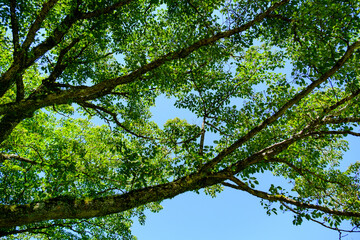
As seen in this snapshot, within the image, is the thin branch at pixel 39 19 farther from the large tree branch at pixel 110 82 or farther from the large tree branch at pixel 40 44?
the large tree branch at pixel 110 82

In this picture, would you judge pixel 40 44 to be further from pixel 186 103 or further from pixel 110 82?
pixel 186 103

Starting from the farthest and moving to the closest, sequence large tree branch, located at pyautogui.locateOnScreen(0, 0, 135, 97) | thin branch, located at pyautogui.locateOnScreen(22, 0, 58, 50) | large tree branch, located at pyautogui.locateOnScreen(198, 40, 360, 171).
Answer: large tree branch, located at pyautogui.locateOnScreen(0, 0, 135, 97), thin branch, located at pyautogui.locateOnScreen(22, 0, 58, 50), large tree branch, located at pyautogui.locateOnScreen(198, 40, 360, 171)

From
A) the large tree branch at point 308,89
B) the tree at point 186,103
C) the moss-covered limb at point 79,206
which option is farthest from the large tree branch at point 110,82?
the moss-covered limb at point 79,206

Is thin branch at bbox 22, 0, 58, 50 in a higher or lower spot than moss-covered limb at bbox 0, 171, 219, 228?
higher

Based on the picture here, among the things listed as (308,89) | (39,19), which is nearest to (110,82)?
(39,19)

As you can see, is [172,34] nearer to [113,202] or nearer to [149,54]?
[149,54]

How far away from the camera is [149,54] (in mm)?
8594

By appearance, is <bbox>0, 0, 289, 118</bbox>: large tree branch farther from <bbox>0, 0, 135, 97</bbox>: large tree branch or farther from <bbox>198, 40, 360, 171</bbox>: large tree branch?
<bbox>198, 40, 360, 171</bbox>: large tree branch

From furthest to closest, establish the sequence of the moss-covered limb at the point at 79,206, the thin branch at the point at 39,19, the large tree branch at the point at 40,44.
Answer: the large tree branch at the point at 40,44 → the thin branch at the point at 39,19 → the moss-covered limb at the point at 79,206

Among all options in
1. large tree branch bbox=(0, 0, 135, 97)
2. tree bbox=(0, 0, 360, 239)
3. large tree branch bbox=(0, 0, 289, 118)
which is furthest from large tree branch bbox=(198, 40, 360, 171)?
large tree branch bbox=(0, 0, 135, 97)

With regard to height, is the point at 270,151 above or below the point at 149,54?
below

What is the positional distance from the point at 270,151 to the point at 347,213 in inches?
69.8

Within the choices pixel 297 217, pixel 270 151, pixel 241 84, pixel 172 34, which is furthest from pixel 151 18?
pixel 297 217

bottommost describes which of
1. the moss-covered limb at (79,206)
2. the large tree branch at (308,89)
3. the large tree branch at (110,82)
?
the moss-covered limb at (79,206)
